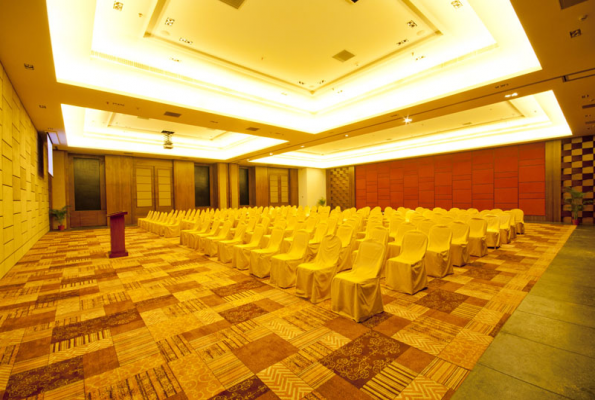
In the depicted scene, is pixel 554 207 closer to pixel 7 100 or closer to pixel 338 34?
pixel 338 34

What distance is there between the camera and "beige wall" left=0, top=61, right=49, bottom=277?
17.4 feet

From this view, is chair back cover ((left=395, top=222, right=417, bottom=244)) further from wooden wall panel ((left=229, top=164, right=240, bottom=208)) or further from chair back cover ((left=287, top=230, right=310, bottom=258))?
wooden wall panel ((left=229, top=164, right=240, bottom=208))

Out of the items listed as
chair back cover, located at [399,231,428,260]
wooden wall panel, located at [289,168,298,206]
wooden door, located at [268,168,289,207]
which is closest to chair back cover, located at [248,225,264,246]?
chair back cover, located at [399,231,428,260]

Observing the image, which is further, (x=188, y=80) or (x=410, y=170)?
(x=410, y=170)

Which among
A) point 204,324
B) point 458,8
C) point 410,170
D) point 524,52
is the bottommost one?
point 204,324

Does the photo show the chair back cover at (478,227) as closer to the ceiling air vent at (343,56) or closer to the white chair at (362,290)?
the white chair at (362,290)

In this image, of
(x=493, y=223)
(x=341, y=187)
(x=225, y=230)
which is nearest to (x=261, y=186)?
(x=341, y=187)

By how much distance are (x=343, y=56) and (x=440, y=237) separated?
4.68 metres

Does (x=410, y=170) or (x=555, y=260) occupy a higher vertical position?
(x=410, y=170)

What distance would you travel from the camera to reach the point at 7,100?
5609mm

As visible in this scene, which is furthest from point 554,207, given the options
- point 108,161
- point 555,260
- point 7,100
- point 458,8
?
point 108,161

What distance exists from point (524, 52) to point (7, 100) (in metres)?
10.7

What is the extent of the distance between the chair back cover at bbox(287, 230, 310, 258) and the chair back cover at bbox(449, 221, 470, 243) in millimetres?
3560

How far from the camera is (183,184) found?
16984 mm
